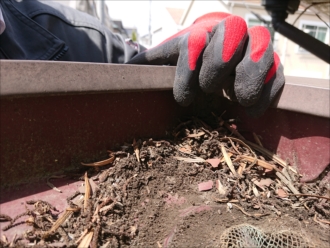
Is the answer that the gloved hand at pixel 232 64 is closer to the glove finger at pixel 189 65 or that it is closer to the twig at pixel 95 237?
the glove finger at pixel 189 65

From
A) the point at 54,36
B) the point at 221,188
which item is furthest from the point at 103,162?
the point at 54,36

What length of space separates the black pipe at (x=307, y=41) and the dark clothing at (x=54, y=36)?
111cm

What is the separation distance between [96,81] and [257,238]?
0.49 metres

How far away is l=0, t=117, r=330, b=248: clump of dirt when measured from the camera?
0.53 meters

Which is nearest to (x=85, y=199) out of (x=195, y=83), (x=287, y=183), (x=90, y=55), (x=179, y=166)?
(x=179, y=166)

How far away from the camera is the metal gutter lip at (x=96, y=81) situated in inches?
18.9

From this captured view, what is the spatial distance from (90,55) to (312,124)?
0.95m

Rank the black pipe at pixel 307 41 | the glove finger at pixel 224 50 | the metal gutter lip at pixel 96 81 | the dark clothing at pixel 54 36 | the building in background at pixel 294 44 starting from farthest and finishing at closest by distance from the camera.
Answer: the building in background at pixel 294 44 → the black pipe at pixel 307 41 → the dark clothing at pixel 54 36 → the glove finger at pixel 224 50 → the metal gutter lip at pixel 96 81

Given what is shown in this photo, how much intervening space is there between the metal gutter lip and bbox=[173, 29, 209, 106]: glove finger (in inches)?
1.3

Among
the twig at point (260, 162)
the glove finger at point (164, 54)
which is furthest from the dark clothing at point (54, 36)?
the twig at point (260, 162)

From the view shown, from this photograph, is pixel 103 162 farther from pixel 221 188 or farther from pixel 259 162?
pixel 259 162

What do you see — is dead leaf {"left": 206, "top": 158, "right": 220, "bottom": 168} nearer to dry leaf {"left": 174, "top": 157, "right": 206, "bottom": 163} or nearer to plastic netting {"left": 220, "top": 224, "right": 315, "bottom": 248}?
dry leaf {"left": 174, "top": 157, "right": 206, "bottom": 163}

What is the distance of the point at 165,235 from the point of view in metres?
0.56

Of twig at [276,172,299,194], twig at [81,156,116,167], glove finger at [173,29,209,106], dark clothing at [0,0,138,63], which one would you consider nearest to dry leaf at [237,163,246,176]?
twig at [276,172,299,194]
